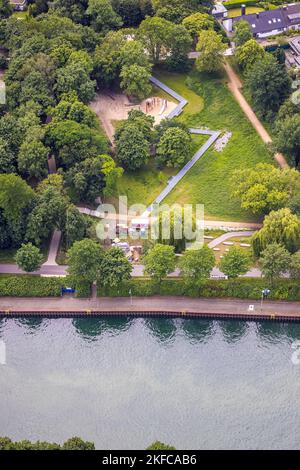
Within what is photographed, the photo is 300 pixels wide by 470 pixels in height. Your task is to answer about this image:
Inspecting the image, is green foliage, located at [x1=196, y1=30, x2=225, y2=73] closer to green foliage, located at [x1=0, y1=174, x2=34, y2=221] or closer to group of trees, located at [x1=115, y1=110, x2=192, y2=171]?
group of trees, located at [x1=115, y1=110, x2=192, y2=171]

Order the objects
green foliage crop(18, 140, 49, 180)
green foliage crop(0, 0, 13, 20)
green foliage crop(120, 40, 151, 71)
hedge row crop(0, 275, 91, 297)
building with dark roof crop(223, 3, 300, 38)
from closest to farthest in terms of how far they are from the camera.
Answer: hedge row crop(0, 275, 91, 297)
green foliage crop(18, 140, 49, 180)
green foliage crop(120, 40, 151, 71)
building with dark roof crop(223, 3, 300, 38)
green foliage crop(0, 0, 13, 20)

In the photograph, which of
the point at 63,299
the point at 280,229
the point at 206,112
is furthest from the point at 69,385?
the point at 206,112

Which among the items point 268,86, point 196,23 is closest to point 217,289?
point 268,86

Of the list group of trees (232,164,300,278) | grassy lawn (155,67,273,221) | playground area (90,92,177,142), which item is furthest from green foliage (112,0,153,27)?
group of trees (232,164,300,278)

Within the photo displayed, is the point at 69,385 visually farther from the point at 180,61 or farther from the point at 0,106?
the point at 180,61

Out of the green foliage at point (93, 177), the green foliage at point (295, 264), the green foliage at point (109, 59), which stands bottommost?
the green foliage at point (295, 264)

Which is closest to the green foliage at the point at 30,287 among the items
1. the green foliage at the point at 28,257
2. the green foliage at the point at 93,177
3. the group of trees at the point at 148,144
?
the green foliage at the point at 28,257

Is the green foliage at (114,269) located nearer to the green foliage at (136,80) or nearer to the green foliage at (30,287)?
the green foliage at (30,287)
